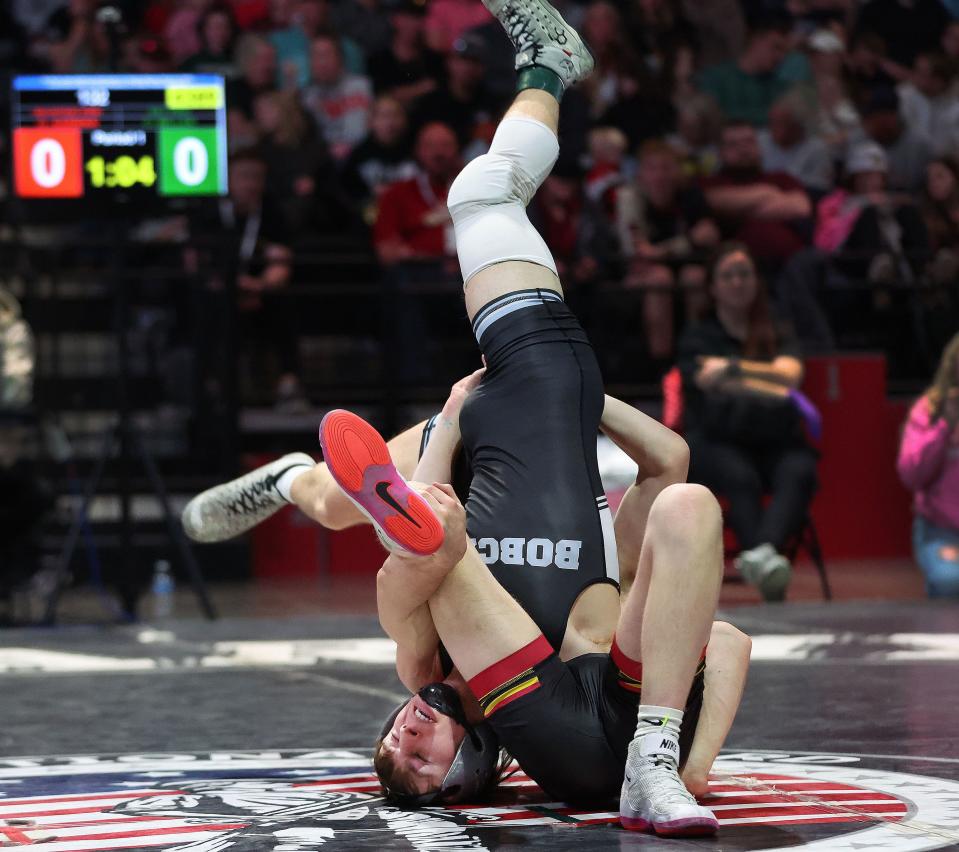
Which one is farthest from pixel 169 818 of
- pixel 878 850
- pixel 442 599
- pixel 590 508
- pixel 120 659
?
pixel 120 659

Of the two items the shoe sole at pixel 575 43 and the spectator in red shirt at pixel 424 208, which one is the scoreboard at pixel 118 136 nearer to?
the spectator in red shirt at pixel 424 208

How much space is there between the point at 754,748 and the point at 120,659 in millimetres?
2683

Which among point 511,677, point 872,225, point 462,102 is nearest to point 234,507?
point 511,677

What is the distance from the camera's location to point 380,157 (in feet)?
31.9

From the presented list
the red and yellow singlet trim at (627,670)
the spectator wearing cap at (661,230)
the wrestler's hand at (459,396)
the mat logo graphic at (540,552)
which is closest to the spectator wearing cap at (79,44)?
the spectator wearing cap at (661,230)

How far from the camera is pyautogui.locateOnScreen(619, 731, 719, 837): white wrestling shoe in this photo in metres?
2.94

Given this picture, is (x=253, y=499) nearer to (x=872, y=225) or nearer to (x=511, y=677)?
(x=511, y=677)

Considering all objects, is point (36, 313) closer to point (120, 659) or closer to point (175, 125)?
point (175, 125)

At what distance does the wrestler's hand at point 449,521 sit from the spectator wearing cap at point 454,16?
25.9ft

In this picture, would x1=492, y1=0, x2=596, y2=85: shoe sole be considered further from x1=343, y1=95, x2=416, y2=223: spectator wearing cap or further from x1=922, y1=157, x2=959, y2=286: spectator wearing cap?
x1=922, y1=157, x2=959, y2=286: spectator wearing cap

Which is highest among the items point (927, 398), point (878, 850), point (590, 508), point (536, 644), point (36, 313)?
point (36, 313)

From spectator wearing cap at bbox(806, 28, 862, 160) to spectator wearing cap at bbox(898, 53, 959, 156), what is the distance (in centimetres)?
37

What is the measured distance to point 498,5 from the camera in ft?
13.6

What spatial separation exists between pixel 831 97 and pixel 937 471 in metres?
3.83
